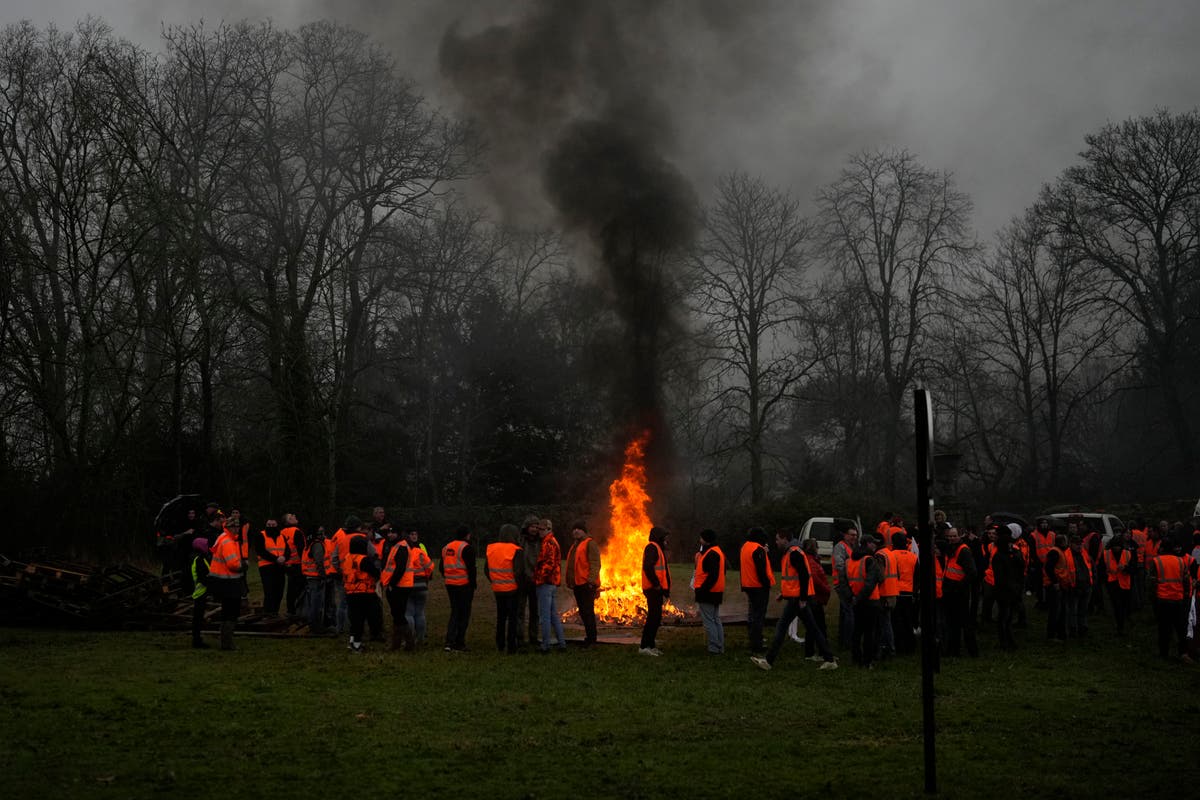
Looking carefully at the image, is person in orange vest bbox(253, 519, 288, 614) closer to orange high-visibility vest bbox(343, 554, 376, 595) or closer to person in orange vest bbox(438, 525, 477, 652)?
orange high-visibility vest bbox(343, 554, 376, 595)

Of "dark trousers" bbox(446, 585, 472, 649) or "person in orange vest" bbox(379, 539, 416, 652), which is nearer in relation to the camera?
"person in orange vest" bbox(379, 539, 416, 652)

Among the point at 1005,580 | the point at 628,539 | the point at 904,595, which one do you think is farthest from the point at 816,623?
the point at 628,539

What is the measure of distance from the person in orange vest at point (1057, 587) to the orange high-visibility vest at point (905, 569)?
3554 millimetres

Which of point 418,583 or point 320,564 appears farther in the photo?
point 320,564

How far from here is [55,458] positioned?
27281mm

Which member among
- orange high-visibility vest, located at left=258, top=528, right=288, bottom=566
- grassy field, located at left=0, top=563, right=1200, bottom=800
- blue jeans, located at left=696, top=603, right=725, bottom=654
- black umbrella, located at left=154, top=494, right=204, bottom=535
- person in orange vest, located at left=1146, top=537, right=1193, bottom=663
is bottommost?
grassy field, located at left=0, top=563, right=1200, bottom=800

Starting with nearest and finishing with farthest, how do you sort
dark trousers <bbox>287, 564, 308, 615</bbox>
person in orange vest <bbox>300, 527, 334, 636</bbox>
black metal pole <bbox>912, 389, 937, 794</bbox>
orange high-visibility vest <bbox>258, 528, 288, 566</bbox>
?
black metal pole <bbox>912, 389, 937, 794</bbox> < person in orange vest <bbox>300, 527, 334, 636</bbox> < orange high-visibility vest <bbox>258, 528, 288, 566</bbox> < dark trousers <bbox>287, 564, 308, 615</bbox>

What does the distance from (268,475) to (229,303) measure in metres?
5.81

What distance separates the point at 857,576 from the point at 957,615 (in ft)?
7.27

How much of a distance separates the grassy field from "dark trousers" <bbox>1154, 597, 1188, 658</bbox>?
428 mm

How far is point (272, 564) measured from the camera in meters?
18.6

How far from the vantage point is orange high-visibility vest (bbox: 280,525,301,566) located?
731 inches

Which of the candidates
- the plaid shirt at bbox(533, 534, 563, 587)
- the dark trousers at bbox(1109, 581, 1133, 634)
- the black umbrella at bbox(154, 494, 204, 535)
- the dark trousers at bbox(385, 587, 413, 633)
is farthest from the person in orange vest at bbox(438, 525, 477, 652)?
the dark trousers at bbox(1109, 581, 1133, 634)

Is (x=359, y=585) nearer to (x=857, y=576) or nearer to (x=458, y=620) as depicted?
(x=458, y=620)
